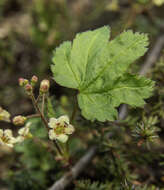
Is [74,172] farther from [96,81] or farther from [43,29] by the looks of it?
[43,29]

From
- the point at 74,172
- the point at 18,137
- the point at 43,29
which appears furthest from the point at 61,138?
the point at 43,29

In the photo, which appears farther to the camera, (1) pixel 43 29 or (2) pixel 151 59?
(1) pixel 43 29

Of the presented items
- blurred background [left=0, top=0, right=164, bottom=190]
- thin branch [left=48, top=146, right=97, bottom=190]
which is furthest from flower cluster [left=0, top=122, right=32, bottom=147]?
blurred background [left=0, top=0, right=164, bottom=190]

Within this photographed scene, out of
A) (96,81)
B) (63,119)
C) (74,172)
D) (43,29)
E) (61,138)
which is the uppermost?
(43,29)

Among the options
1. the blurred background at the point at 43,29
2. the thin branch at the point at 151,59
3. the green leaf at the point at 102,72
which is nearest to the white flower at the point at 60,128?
the green leaf at the point at 102,72

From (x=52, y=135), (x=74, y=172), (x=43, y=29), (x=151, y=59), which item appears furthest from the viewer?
(x=43, y=29)

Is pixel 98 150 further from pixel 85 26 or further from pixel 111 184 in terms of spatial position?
pixel 85 26

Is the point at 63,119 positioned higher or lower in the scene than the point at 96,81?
lower
